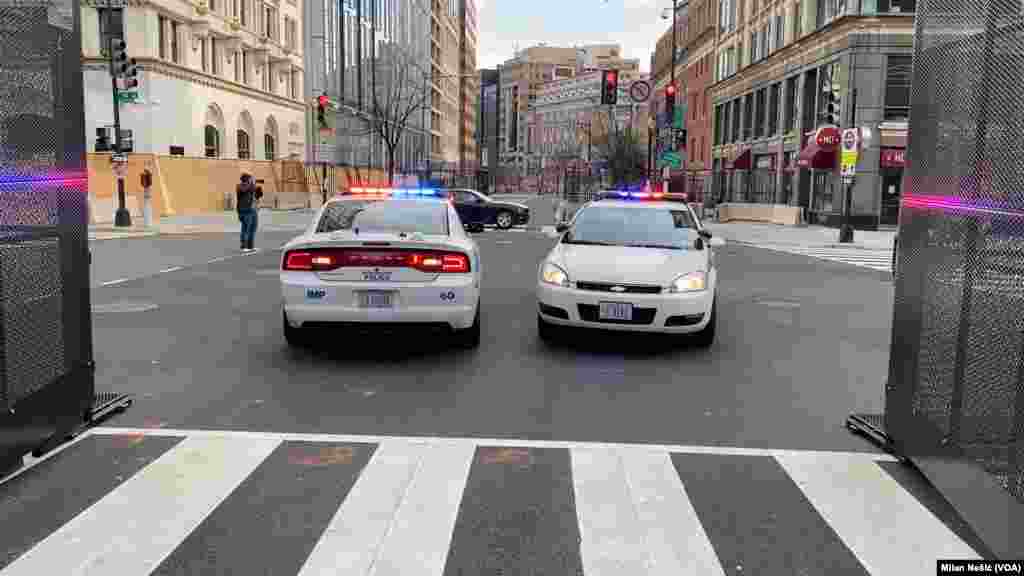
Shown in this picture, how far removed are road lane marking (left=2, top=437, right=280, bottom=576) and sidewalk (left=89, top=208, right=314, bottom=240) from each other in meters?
21.9

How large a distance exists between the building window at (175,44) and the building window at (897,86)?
33429mm

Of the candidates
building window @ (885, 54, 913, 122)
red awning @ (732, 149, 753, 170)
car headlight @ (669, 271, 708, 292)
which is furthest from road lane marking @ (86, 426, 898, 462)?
red awning @ (732, 149, 753, 170)

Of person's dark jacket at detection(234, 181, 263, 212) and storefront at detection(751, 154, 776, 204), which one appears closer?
person's dark jacket at detection(234, 181, 263, 212)

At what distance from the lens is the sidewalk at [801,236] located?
28.1 meters

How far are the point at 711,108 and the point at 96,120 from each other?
1710 inches

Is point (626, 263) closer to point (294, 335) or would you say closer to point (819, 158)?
point (294, 335)

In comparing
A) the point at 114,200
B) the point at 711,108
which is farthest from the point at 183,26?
the point at 711,108

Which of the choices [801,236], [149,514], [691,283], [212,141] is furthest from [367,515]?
[212,141]

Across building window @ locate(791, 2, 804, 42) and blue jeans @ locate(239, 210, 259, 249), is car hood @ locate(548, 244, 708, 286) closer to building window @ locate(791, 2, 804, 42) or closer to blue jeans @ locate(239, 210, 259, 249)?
blue jeans @ locate(239, 210, 259, 249)

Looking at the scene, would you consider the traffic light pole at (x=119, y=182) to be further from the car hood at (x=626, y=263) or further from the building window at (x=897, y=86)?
the building window at (x=897, y=86)

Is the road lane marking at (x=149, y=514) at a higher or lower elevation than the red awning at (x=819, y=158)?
lower

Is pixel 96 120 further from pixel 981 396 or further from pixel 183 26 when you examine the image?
pixel 981 396

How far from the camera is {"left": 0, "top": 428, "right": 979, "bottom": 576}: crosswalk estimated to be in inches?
160

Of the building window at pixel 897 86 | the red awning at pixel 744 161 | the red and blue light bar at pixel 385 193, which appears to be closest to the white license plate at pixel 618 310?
the red and blue light bar at pixel 385 193
